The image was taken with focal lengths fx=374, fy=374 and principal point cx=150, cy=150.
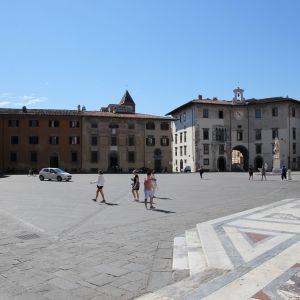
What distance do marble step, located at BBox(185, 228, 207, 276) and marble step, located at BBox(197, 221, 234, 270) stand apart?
9 centimetres

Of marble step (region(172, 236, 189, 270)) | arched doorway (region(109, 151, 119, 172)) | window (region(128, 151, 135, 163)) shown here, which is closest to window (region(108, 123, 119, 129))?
arched doorway (region(109, 151, 119, 172))

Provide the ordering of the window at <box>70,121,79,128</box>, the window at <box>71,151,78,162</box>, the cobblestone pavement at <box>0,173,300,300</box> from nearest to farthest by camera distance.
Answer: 1. the cobblestone pavement at <box>0,173,300,300</box>
2. the window at <box>71,151,78,162</box>
3. the window at <box>70,121,79,128</box>

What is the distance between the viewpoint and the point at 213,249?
24.5ft

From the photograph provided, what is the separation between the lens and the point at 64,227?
10.3 metres

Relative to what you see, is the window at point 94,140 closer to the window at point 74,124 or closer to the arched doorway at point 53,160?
the window at point 74,124

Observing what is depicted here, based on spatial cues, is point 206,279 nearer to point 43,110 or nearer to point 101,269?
point 101,269

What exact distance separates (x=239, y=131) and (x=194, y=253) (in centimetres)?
6545

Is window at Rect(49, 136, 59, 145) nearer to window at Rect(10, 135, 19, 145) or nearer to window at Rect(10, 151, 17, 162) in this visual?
window at Rect(10, 135, 19, 145)

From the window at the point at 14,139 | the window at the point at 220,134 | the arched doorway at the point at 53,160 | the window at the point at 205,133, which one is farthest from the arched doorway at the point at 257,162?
the window at the point at 14,139

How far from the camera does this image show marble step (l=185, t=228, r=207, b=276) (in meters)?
6.46

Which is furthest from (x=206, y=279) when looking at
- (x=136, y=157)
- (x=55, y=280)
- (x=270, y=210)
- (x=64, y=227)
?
(x=136, y=157)

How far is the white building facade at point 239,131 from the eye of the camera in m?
67.3

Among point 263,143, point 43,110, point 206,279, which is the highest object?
point 43,110

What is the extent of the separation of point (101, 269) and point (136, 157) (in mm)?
56250
